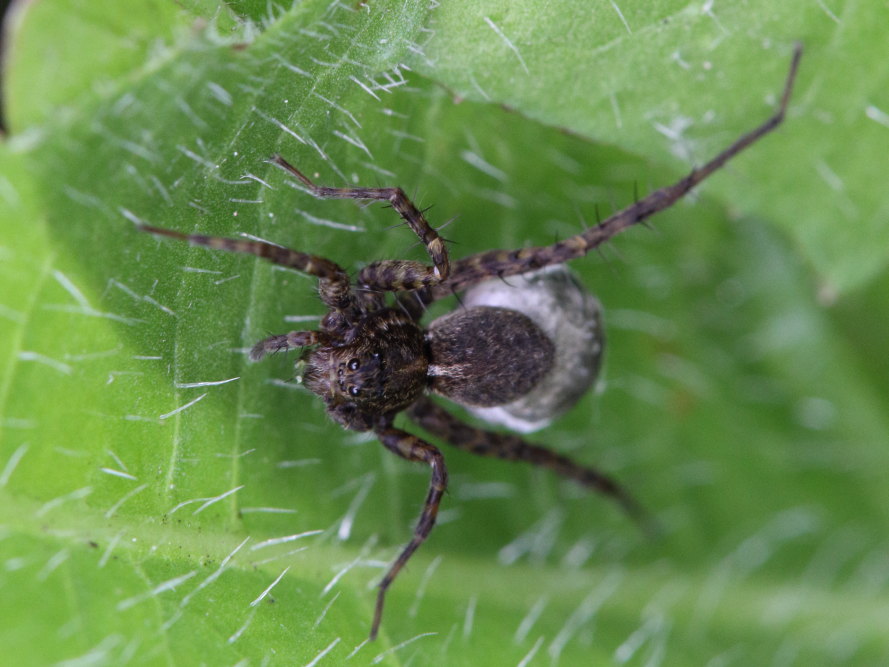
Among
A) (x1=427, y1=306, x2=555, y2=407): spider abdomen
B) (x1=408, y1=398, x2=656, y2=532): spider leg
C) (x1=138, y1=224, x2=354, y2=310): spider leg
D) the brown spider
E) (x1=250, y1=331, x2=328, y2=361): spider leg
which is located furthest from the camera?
(x1=408, y1=398, x2=656, y2=532): spider leg

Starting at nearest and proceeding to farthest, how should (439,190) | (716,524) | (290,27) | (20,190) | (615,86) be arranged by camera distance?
(290,27) → (20,190) → (615,86) → (439,190) → (716,524)

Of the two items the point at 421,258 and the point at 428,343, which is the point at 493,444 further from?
the point at 421,258

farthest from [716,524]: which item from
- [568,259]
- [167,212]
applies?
[167,212]

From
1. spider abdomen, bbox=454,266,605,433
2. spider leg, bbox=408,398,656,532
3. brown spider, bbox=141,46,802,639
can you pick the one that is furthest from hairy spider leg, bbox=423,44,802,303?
spider leg, bbox=408,398,656,532

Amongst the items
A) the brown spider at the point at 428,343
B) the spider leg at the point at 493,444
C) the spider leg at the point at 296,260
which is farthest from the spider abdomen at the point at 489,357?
the spider leg at the point at 296,260

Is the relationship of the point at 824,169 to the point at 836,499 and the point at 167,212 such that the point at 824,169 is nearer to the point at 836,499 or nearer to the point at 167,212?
the point at 836,499

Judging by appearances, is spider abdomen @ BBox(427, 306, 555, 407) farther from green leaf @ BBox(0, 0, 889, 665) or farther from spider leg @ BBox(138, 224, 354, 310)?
spider leg @ BBox(138, 224, 354, 310)
